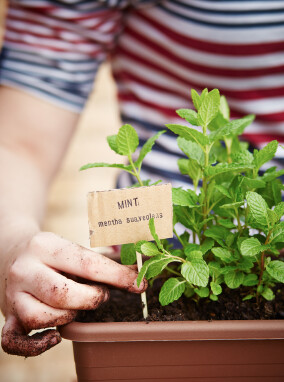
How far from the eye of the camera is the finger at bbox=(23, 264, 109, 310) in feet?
1.65

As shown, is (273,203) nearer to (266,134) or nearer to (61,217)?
(266,134)

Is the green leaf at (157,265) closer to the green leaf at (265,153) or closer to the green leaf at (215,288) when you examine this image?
the green leaf at (215,288)

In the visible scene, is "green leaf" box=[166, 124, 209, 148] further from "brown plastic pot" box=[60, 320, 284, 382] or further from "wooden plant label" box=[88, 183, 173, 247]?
"brown plastic pot" box=[60, 320, 284, 382]

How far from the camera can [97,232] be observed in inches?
20.3

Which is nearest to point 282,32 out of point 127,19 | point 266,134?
point 266,134

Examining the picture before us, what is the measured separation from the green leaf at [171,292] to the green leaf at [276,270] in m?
0.11

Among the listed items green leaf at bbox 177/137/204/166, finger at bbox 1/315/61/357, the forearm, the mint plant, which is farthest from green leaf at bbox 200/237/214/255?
the forearm

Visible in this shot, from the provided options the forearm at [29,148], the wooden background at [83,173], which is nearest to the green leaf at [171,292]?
the forearm at [29,148]

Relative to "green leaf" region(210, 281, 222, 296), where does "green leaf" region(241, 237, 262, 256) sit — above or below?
above

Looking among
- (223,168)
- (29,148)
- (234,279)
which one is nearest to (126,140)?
(223,168)

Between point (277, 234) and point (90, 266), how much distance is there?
237 mm

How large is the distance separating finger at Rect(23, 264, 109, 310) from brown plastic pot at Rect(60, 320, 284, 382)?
3 cm

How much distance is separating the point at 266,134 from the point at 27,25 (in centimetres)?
60

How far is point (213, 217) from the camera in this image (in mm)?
559
